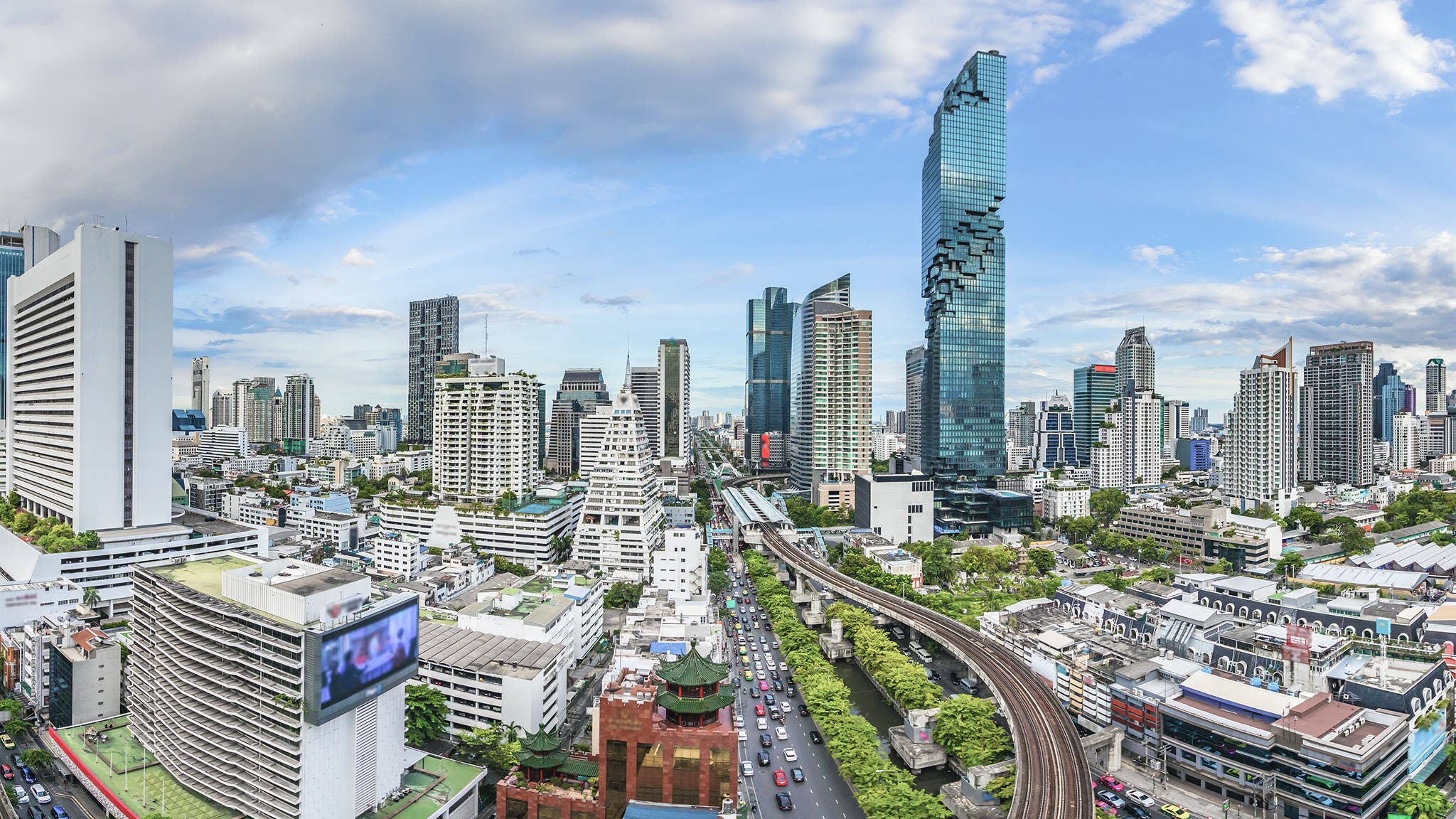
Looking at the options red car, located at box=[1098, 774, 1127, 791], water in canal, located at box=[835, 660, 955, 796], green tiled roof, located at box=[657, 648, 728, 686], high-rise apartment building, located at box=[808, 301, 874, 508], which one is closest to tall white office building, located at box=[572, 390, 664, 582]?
water in canal, located at box=[835, 660, 955, 796]

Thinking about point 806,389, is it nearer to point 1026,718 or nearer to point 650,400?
→ point 650,400

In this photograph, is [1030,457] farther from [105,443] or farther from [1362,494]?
[105,443]

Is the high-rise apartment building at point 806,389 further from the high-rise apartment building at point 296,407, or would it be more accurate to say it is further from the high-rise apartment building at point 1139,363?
the high-rise apartment building at point 296,407

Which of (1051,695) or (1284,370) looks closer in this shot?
(1051,695)

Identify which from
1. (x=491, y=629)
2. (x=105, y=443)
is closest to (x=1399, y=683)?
(x=491, y=629)

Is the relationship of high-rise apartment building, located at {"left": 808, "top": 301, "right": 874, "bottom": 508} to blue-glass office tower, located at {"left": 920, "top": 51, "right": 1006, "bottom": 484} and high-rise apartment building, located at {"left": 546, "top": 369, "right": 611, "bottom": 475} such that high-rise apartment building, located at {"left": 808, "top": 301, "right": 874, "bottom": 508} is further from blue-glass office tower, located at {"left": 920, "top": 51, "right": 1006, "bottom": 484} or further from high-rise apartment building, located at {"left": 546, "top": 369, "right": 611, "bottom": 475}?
high-rise apartment building, located at {"left": 546, "top": 369, "right": 611, "bottom": 475}

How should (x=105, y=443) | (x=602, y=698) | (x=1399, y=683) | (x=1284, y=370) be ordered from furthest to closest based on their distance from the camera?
(x=1284, y=370), (x=105, y=443), (x=1399, y=683), (x=602, y=698)

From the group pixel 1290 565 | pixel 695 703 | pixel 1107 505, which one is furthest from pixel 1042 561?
pixel 695 703
